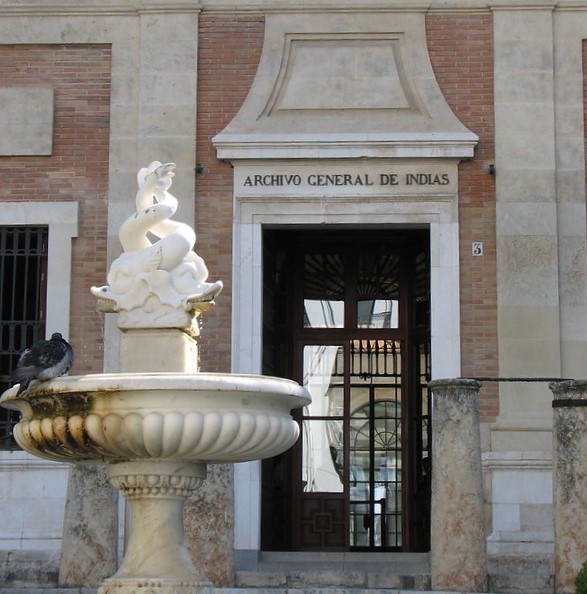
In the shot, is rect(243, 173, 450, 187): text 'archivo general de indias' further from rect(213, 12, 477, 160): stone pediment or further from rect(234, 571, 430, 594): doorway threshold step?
rect(234, 571, 430, 594): doorway threshold step

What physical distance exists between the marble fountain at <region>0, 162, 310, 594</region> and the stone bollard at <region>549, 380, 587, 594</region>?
3.23 m

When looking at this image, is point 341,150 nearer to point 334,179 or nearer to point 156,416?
point 334,179

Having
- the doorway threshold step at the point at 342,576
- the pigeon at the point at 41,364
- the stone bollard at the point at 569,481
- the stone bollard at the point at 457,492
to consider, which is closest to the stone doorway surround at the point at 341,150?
the doorway threshold step at the point at 342,576

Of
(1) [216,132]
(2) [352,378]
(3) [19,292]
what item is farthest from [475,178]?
(3) [19,292]

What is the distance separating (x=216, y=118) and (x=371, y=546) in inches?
219

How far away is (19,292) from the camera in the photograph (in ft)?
55.3

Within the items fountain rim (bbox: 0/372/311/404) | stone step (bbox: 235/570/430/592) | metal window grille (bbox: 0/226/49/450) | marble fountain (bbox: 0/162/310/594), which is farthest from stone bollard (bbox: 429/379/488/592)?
metal window grille (bbox: 0/226/49/450)

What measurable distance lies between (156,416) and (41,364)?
88 centimetres

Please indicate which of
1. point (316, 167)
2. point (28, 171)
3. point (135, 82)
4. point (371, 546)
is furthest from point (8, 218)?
point (371, 546)

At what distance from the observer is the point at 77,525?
13.2 m

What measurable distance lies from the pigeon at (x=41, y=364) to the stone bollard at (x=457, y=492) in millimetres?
4078

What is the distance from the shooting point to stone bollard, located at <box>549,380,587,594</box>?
12133mm

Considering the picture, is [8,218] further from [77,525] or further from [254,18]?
[77,525]

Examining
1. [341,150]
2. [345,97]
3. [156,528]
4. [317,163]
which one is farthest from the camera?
[345,97]
